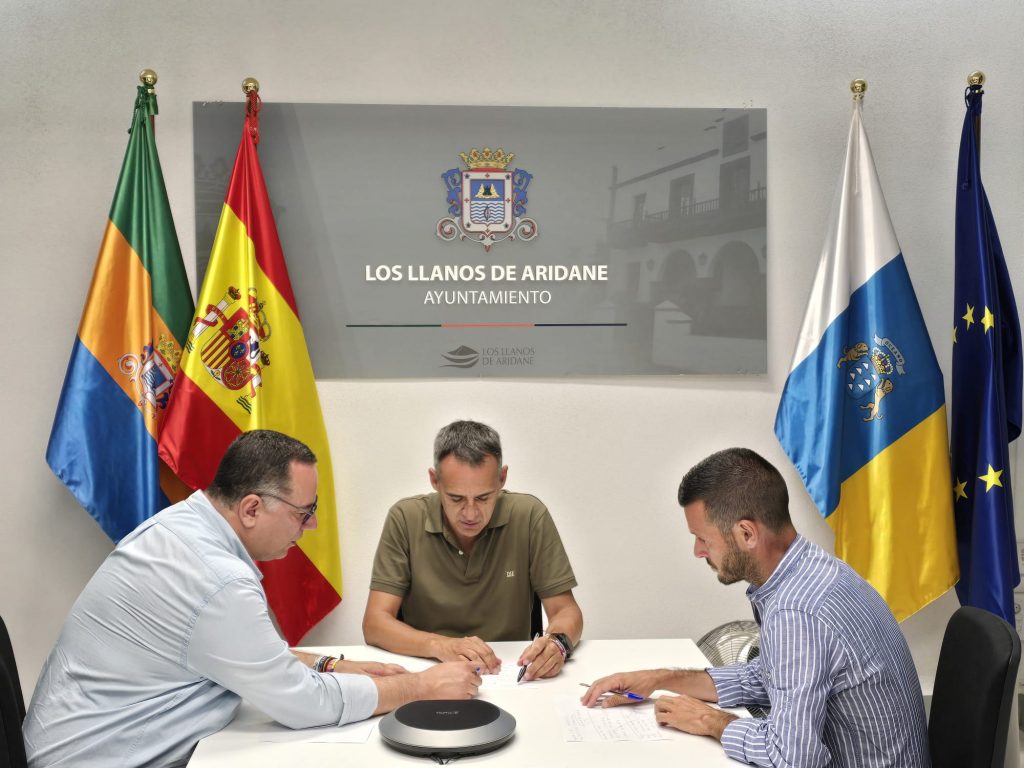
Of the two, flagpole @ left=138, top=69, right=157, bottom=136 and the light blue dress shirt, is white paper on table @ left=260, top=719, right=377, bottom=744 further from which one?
flagpole @ left=138, top=69, right=157, bottom=136

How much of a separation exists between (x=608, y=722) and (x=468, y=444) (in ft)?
3.30

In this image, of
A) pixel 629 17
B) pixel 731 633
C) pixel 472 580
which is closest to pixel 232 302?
pixel 472 580

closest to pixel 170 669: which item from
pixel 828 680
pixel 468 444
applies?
pixel 468 444

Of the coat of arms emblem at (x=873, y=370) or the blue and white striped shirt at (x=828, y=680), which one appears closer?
the blue and white striped shirt at (x=828, y=680)

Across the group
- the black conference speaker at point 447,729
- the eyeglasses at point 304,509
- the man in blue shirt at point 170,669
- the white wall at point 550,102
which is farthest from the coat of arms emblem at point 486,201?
the black conference speaker at point 447,729

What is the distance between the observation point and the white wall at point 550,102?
354cm

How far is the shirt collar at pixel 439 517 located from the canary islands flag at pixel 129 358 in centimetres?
101

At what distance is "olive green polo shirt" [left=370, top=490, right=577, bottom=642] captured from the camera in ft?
9.84

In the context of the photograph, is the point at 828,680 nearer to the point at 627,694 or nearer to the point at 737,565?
the point at 737,565

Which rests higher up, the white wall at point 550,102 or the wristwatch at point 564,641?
the white wall at point 550,102

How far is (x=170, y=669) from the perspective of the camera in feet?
6.61

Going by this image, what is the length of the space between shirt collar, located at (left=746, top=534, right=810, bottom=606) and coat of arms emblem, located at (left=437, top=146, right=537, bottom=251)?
1.95m

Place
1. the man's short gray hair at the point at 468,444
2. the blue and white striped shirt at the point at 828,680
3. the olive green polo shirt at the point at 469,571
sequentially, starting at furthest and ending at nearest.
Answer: the olive green polo shirt at the point at 469,571
the man's short gray hair at the point at 468,444
the blue and white striped shirt at the point at 828,680

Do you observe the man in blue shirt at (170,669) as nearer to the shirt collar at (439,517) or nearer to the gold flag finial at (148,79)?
the shirt collar at (439,517)
